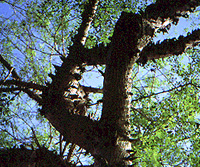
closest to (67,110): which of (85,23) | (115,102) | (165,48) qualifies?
(115,102)

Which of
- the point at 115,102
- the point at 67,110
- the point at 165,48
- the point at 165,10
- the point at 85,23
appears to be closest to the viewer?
the point at 115,102

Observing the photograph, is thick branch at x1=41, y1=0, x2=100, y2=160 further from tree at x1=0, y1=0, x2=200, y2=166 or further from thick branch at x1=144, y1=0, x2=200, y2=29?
thick branch at x1=144, y1=0, x2=200, y2=29

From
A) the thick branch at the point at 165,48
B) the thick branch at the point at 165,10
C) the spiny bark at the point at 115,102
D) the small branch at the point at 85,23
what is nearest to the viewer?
the spiny bark at the point at 115,102

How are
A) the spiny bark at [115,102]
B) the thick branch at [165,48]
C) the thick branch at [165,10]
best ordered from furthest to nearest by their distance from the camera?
1. the thick branch at [165,10]
2. the thick branch at [165,48]
3. the spiny bark at [115,102]

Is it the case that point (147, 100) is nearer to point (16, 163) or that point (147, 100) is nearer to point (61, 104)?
point (61, 104)

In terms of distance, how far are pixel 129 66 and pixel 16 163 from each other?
7.84 feet

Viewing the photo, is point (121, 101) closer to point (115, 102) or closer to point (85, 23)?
point (115, 102)

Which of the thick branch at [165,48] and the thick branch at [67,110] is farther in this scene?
the thick branch at [165,48]

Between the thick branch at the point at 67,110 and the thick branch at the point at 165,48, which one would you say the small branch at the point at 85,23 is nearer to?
the thick branch at the point at 67,110

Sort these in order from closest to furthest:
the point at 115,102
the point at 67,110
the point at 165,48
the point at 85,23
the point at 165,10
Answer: the point at 115,102 < the point at 67,110 < the point at 165,48 < the point at 165,10 < the point at 85,23

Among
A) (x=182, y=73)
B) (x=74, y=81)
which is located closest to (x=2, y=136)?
(x=74, y=81)

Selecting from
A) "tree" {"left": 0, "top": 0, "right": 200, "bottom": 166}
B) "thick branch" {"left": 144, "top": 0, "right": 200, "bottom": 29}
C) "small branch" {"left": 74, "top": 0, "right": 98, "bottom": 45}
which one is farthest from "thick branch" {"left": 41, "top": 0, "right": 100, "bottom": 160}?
"thick branch" {"left": 144, "top": 0, "right": 200, "bottom": 29}

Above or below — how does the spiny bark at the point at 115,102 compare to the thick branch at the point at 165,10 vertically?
below

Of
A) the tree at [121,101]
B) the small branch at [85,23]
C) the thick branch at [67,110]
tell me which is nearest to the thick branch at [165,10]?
the tree at [121,101]
